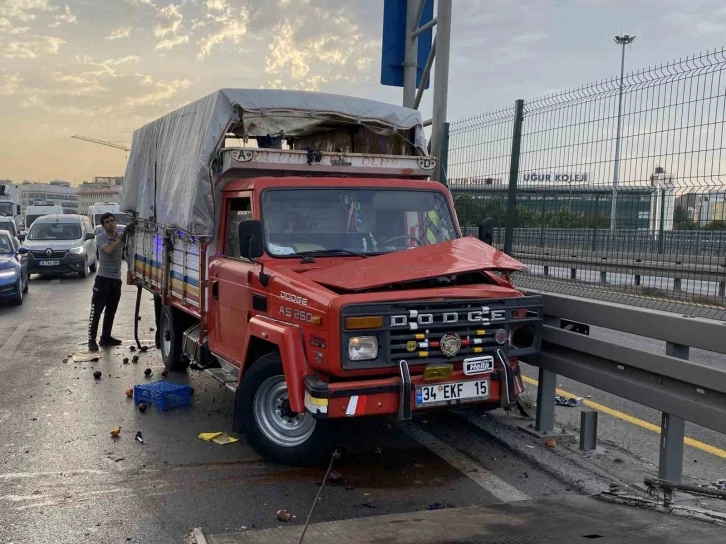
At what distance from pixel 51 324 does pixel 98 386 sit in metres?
5.25

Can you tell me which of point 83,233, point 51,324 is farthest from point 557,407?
Result: point 83,233

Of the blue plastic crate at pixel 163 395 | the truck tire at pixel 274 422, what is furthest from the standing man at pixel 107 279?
the truck tire at pixel 274 422

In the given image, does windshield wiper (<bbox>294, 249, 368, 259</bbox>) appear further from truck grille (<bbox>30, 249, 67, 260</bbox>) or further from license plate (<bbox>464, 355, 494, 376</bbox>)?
truck grille (<bbox>30, 249, 67, 260</bbox>)

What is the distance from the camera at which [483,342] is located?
5.21m

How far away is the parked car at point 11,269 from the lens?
14.4 meters

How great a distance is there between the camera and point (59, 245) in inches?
835

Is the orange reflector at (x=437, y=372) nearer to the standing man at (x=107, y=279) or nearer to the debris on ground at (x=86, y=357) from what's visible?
the debris on ground at (x=86, y=357)

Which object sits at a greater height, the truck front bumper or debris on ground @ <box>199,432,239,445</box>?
the truck front bumper

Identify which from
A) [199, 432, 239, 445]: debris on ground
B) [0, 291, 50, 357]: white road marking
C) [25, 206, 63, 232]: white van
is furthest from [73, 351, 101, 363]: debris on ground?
[25, 206, 63, 232]: white van

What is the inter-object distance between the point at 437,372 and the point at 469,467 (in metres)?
0.93

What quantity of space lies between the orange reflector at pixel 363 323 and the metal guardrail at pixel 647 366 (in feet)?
5.44

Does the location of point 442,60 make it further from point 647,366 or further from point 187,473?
point 187,473

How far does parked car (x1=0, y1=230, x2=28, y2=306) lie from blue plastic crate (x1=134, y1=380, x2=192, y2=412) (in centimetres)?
855

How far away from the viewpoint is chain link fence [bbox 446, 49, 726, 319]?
19.1 feet
